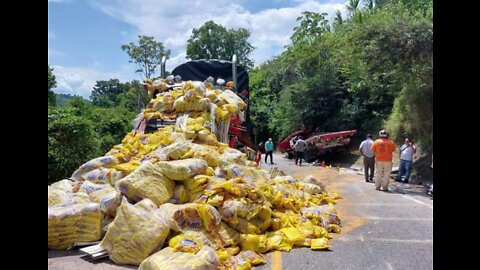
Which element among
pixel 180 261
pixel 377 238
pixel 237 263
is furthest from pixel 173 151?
pixel 377 238

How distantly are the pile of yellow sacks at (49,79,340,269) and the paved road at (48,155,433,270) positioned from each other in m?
0.20

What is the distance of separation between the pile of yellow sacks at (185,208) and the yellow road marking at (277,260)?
12 cm

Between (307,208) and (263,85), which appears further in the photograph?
(263,85)

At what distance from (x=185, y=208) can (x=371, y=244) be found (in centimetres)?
240

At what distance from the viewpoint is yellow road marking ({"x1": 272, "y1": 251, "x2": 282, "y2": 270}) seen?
3.96 meters

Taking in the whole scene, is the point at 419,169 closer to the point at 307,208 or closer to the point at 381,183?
the point at 381,183

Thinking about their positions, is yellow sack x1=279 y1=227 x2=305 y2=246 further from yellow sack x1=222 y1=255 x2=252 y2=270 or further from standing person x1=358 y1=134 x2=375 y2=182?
standing person x1=358 y1=134 x2=375 y2=182

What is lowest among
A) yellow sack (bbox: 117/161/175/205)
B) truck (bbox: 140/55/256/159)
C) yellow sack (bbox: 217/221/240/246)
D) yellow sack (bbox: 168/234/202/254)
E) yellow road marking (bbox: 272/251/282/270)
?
yellow road marking (bbox: 272/251/282/270)

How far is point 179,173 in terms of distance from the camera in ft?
15.9

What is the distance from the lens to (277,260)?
4176 millimetres

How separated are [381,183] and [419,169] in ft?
10.2

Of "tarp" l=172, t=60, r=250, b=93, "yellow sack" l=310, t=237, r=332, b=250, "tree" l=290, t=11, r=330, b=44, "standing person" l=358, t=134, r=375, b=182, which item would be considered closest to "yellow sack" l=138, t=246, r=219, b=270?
"yellow sack" l=310, t=237, r=332, b=250
